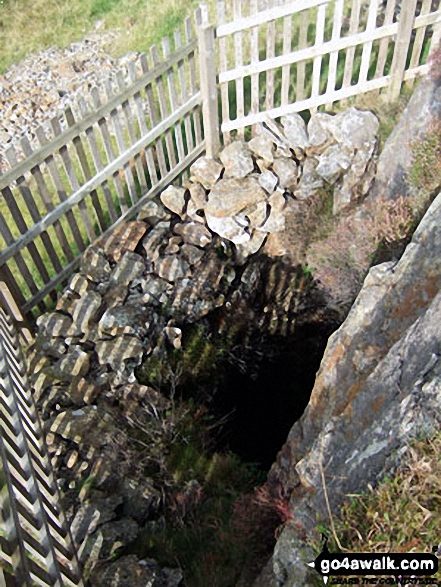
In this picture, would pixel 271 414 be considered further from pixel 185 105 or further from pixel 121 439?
pixel 185 105

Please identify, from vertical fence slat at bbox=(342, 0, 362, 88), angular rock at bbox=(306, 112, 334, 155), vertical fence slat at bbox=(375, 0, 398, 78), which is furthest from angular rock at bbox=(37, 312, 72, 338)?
vertical fence slat at bbox=(375, 0, 398, 78)

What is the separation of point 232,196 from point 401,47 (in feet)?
10.2

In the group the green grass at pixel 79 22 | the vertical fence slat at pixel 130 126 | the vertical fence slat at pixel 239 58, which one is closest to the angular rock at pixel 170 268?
the vertical fence slat at pixel 130 126

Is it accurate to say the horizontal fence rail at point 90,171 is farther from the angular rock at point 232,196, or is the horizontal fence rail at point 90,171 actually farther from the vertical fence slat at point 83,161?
the angular rock at point 232,196

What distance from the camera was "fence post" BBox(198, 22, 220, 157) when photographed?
570 cm

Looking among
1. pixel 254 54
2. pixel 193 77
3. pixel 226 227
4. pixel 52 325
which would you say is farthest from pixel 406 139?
pixel 52 325

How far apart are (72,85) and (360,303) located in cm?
672

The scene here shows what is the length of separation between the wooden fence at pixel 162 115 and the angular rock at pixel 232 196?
0.76 m

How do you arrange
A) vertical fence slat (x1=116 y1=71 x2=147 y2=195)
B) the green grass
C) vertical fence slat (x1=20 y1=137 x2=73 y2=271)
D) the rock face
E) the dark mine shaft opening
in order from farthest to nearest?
the green grass
the dark mine shaft opening
vertical fence slat (x1=116 y1=71 x2=147 y2=195)
vertical fence slat (x1=20 y1=137 x2=73 y2=271)
the rock face

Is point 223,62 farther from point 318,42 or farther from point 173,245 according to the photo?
point 173,245

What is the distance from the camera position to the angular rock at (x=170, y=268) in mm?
5812

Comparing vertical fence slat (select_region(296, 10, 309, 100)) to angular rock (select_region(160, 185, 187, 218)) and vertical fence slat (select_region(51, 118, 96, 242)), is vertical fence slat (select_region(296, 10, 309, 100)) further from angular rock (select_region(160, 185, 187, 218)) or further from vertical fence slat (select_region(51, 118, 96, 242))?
vertical fence slat (select_region(51, 118, 96, 242))

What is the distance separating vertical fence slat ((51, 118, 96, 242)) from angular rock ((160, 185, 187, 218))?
3.48ft

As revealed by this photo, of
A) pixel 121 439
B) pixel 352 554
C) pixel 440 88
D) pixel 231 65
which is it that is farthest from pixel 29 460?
pixel 231 65
